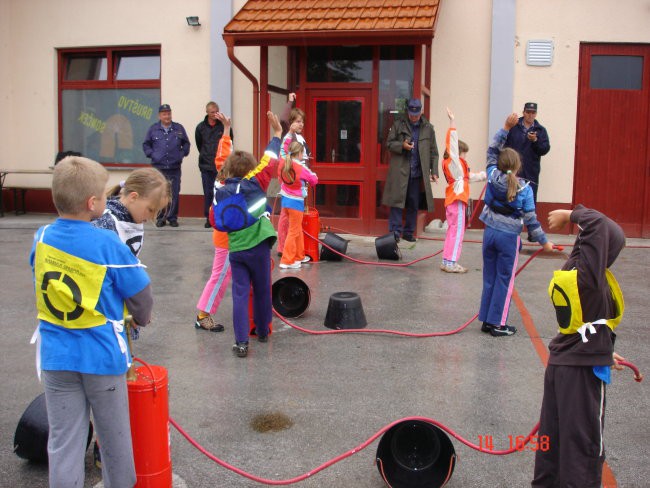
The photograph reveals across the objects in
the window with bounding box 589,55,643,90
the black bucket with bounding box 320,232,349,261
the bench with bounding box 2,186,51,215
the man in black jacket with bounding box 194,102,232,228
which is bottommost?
the black bucket with bounding box 320,232,349,261

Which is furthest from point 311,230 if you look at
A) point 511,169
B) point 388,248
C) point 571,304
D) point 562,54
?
point 571,304

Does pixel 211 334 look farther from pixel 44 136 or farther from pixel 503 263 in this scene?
pixel 44 136

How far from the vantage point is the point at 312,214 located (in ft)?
30.4

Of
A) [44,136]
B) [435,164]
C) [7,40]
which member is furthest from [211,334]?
[7,40]

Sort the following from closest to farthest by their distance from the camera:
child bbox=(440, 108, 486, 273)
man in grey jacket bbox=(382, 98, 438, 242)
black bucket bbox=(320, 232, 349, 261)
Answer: child bbox=(440, 108, 486, 273), black bucket bbox=(320, 232, 349, 261), man in grey jacket bbox=(382, 98, 438, 242)

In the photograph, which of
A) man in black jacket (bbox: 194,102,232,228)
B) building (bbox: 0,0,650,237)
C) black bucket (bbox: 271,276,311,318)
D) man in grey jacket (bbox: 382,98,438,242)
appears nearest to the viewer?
black bucket (bbox: 271,276,311,318)

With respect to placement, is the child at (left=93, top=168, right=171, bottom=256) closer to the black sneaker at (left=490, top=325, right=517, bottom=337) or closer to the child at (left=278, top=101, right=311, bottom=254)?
the black sneaker at (left=490, top=325, right=517, bottom=337)

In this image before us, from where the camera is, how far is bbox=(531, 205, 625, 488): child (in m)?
3.06

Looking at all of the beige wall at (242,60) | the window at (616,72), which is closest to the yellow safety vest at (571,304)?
the beige wall at (242,60)

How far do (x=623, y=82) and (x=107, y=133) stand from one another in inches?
369

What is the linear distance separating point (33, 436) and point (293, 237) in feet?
17.2

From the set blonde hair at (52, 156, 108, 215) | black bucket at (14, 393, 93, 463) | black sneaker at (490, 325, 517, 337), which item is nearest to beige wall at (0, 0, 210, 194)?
black sneaker at (490, 325, 517, 337)

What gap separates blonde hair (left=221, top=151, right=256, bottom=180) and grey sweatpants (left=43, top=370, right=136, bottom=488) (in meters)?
2.67

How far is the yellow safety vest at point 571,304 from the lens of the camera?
10.2 ft
